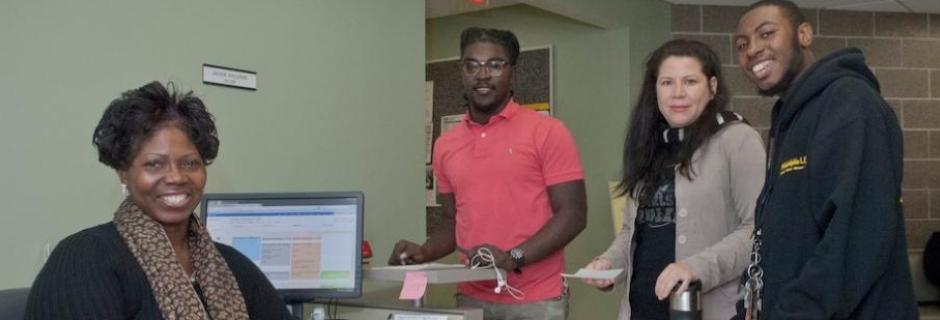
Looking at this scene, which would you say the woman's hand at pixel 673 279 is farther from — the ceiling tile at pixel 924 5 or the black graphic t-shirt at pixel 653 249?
the ceiling tile at pixel 924 5

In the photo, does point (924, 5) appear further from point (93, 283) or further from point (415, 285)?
point (93, 283)

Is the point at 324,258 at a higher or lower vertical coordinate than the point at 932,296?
higher

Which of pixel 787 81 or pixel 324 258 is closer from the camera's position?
pixel 787 81

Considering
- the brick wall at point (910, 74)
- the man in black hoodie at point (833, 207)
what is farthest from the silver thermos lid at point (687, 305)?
the brick wall at point (910, 74)

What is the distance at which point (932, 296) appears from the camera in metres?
5.33

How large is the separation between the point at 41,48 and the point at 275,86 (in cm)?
77

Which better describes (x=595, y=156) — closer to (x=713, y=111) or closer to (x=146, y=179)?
(x=713, y=111)

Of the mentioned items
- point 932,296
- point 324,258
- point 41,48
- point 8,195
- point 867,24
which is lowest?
point 932,296

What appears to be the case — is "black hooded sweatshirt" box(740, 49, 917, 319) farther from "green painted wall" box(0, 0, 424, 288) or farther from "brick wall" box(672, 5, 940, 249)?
"brick wall" box(672, 5, 940, 249)

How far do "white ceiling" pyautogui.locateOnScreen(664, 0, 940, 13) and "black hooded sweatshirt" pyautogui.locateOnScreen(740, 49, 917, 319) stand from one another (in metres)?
3.41

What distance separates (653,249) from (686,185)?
17 centimetres

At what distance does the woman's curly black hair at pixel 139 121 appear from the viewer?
1640 millimetres

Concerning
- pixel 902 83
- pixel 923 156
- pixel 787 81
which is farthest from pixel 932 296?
pixel 787 81

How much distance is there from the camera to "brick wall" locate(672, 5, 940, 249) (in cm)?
520
